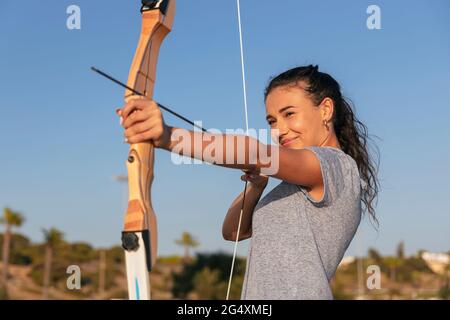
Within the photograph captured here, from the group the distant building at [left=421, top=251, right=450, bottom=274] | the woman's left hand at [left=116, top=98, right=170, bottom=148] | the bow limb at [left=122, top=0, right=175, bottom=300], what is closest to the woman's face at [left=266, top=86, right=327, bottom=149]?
the bow limb at [left=122, top=0, right=175, bottom=300]

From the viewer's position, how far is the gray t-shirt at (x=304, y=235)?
1892 mm

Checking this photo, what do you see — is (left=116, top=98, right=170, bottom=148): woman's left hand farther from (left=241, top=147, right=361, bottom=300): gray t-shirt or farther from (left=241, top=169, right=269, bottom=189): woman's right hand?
(left=241, top=169, right=269, bottom=189): woman's right hand

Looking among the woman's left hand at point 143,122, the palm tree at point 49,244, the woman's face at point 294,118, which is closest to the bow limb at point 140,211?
the woman's left hand at point 143,122

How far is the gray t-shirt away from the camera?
1.89 m

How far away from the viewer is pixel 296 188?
6.70 feet

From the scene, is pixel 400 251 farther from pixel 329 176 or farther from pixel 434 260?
pixel 329 176

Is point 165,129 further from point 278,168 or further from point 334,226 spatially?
point 334,226

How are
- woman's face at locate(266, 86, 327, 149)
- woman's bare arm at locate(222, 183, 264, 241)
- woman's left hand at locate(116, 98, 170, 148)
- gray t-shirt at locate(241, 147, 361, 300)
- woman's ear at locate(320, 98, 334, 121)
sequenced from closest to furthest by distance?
woman's left hand at locate(116, 98, 170, 148), gray t-shirt at locate(241, 147, 361, 300), woman's face at locate(266, 86, 327, 149), woman's ear at locate(320, 98, 334, 121), woman's bare arm at locate(222, 183, 264, 241)

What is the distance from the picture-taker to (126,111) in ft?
5.25

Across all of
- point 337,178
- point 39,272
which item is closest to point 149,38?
point 337,178

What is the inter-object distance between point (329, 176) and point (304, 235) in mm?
207

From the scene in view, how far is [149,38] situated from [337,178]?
0.77 meters

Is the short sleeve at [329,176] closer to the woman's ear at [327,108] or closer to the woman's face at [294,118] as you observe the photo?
the woman's face at [294,118]

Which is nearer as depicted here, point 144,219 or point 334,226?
point 144,219
